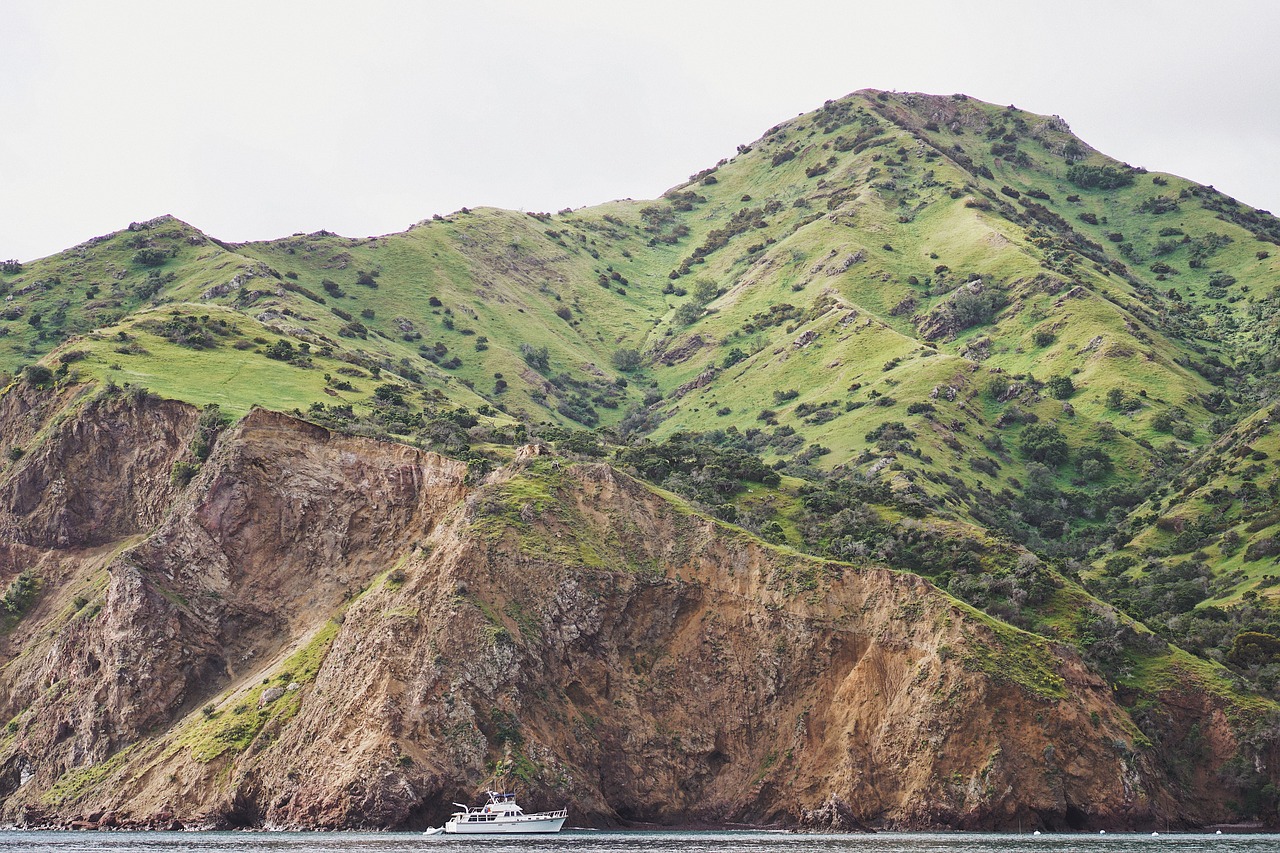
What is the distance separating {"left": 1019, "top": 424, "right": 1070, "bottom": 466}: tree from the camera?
6757 inches

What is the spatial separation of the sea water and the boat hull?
1065 mm

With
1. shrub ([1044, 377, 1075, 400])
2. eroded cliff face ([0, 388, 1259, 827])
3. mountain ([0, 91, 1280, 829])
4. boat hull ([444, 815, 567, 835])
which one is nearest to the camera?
boat hull ([444, 815, 567, 835])

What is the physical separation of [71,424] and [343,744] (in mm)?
51245

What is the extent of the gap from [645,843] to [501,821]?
33.7ft

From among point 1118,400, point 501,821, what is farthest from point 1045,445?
point 501,821

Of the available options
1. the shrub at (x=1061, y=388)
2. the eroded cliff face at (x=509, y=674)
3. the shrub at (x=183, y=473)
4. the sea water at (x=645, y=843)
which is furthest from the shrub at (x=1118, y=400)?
Answer: the shrub at (x=183, y=473)

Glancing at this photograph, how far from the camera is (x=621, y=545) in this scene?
104250mm

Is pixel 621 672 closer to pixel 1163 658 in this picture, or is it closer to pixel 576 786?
pixel 576 786

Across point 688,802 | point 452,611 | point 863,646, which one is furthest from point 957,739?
point 452,611

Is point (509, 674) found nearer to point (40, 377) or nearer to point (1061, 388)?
point (40, 377)

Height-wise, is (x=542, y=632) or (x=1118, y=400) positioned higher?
(x=1118, y=400)

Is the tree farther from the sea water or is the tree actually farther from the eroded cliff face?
the sea water

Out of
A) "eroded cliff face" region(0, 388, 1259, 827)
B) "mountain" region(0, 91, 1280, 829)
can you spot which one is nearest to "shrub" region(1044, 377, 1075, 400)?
"mountain" region(0, 91, 1280, 829)

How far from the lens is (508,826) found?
275 feet
